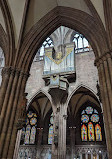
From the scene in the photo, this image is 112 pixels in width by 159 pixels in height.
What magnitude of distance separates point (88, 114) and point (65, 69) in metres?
6.23

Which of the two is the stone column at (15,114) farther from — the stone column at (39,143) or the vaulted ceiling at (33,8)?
the stone column at (39,143)

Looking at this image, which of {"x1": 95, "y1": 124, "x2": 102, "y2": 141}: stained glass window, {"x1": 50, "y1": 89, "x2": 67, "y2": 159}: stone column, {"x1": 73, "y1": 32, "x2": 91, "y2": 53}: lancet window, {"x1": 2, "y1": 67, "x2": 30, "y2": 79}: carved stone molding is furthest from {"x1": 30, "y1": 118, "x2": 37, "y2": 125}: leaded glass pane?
{"x1": 2, "y1": 67, "x2": 30, "y2": 79}: carved stone molding

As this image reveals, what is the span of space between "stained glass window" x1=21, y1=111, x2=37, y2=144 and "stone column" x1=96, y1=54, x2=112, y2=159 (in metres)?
13.0

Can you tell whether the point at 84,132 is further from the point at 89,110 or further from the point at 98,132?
the point at 89,110

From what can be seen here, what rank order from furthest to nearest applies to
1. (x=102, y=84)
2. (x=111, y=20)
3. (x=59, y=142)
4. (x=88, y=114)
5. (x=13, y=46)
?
(x=88, y=114)
(x=59, y=142)
(x=13, y=46)
(x=111, y=20)
(x=102, y=84)

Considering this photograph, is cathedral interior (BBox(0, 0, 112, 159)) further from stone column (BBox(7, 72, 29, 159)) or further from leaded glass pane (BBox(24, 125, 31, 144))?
leaded glass pane (BBox(24, 125, 31, 144))

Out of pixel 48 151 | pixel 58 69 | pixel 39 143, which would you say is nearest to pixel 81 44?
pixel 58 69

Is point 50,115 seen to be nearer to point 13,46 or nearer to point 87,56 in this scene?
point 87,56

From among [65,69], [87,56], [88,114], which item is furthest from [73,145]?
[87,56]

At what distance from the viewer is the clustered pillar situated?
5171 millimetres

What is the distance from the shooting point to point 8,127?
5.47 m

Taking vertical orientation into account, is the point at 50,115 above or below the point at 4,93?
above

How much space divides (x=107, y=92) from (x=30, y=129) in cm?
1335

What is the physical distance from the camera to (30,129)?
1648cm
